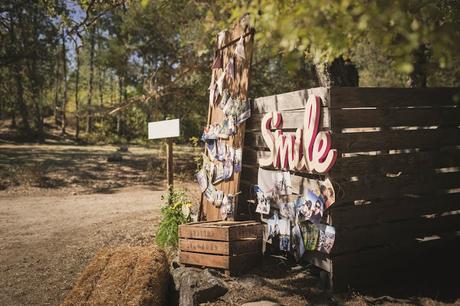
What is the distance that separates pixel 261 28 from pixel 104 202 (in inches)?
391

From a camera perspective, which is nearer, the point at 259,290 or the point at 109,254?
the point at 259,290

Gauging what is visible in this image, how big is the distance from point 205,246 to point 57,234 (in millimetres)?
4289

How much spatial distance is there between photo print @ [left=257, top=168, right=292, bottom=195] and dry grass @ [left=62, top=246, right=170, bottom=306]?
1.66 metres

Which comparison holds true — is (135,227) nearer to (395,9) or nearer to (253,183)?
(253,183)

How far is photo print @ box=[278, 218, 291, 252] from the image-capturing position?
4930mm

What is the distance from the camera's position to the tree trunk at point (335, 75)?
22.1ft

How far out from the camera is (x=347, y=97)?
4.23 metres

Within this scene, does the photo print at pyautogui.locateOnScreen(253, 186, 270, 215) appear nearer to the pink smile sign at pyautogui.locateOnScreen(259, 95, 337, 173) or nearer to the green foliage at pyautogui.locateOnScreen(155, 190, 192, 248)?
the pink smile sign at pyautogui.locateOnScreen(259, 95, 337, 173)

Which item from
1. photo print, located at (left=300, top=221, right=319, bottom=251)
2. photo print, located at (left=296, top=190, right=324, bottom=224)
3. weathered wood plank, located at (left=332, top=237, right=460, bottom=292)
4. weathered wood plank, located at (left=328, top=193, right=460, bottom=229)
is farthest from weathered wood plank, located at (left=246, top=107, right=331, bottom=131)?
weathered wood plank, located at (left=332, top=237, right=460, bottom=292)

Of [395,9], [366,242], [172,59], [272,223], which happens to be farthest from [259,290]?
[172,59]

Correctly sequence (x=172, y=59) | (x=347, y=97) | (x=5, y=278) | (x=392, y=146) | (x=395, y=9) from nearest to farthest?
(x=395, y=9) < (x=347, y=97) < (x=392, y=146) < (x=5, y=278) < (x=172, y=59)

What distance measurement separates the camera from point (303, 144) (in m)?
4.50

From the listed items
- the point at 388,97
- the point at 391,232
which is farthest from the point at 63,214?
the point at 388,97

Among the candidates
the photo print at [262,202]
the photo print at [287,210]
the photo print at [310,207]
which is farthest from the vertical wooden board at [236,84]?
the photo print at [310,207]
